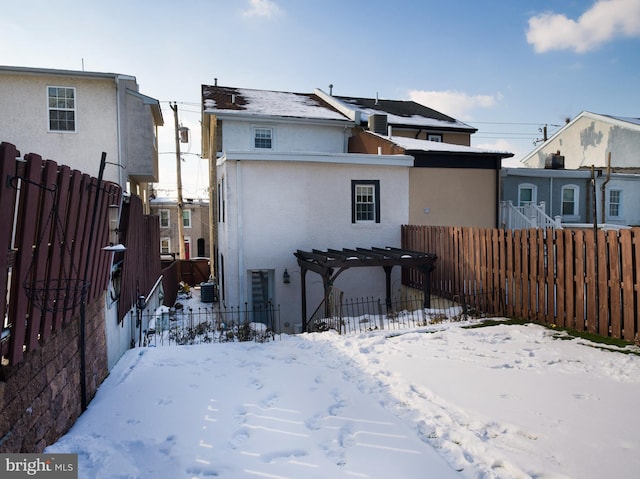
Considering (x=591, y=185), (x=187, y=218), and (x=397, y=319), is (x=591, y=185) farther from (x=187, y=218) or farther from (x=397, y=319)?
(x=187, y=218)

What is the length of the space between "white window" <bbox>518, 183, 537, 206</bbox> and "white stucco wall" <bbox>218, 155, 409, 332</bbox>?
872 cm

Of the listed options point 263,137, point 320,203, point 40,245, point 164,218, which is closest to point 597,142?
point 263,137

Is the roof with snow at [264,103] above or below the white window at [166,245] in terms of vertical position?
above

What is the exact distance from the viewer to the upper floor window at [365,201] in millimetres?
14711

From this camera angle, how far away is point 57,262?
385cm

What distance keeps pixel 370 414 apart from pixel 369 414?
11mm

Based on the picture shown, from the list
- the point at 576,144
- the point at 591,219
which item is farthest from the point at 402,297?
the point at 576,144

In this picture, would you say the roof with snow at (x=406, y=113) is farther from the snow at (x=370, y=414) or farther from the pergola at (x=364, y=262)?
the snow at (x=370, y=414)

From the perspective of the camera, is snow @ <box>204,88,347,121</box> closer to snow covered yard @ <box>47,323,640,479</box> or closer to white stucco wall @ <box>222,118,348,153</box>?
white stucco wall @ <box>222,118,348,153</box>

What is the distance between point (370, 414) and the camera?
461 cm

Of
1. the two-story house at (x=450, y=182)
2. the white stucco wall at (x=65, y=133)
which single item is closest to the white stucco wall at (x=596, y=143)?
the two-story house at (x=450, y=182)

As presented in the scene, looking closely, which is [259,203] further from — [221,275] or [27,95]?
[27,95]

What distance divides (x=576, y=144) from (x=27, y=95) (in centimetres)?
3187

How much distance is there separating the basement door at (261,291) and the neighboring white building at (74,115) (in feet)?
19.7
